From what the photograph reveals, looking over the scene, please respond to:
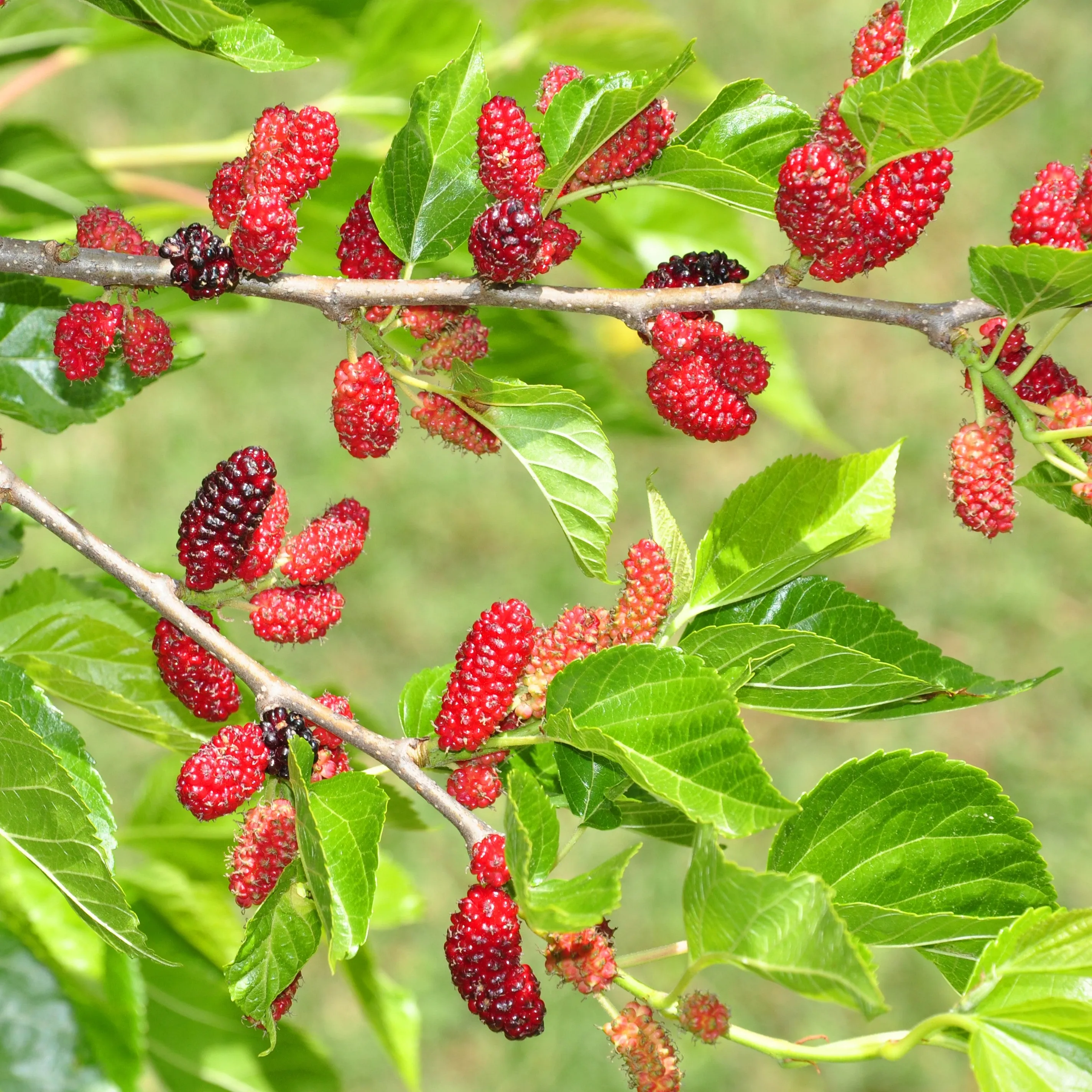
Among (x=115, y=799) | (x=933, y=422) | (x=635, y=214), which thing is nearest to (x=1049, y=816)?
(x=933, y=422)

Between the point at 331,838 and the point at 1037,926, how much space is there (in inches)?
18.1

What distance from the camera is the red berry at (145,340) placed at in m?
0.97

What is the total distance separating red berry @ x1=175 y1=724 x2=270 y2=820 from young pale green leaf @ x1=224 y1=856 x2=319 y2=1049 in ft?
0.23

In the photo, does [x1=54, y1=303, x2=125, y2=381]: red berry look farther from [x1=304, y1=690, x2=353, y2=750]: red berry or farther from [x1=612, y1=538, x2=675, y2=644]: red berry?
[x1=612, y1=538, x2=675, y2=644]: red berry

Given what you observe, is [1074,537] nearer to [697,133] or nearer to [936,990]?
[936,990]

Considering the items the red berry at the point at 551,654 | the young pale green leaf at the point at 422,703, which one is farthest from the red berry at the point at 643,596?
the young pale green leaf at the point at 422,703

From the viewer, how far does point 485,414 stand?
0.95 meters

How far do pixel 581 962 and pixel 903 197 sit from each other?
606 millimetres

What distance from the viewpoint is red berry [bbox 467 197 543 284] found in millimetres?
843

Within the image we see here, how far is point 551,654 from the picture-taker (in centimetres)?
88

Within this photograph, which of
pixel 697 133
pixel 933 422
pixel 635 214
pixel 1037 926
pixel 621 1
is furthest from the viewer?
pixel 933 422

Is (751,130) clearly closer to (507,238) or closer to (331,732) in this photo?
(507,238)

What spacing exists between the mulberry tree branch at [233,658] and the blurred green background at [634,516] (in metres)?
1.60

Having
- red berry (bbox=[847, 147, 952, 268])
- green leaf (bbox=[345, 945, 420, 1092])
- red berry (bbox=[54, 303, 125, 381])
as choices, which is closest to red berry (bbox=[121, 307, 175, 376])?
red berry (bbox=[54, 303, 125, 381])
